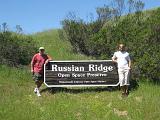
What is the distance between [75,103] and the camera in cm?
1670

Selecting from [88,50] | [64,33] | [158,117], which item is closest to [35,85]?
[158,117]

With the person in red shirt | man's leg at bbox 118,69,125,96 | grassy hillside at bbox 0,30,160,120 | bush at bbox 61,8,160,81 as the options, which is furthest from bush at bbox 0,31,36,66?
man's leg at bbox 118,69,125,96

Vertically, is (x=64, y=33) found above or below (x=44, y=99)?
above

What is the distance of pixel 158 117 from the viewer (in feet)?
50.9

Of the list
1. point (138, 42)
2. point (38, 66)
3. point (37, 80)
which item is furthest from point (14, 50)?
point (138, 42)

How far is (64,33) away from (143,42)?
1126cm

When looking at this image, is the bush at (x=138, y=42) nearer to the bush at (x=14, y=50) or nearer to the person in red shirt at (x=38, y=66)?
the person in red shirt at (x=38, y=66)

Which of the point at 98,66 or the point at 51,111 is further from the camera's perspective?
the point at 98,66

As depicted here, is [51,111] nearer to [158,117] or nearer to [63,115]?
[63,115]

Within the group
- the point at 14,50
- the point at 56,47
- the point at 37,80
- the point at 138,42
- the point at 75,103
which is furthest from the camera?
the point at 56,47

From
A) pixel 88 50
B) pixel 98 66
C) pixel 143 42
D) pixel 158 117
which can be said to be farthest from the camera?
pixel 88 50

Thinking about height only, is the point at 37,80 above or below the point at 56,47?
below

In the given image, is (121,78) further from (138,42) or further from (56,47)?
(56,47)

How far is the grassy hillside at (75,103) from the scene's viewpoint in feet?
51.5
